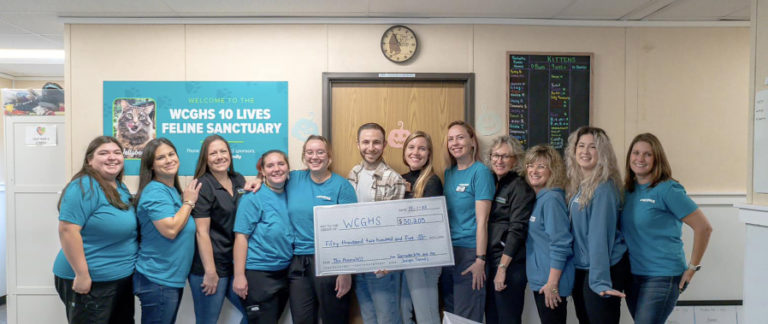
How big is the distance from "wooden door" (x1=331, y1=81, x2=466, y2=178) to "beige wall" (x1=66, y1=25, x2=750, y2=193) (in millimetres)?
126

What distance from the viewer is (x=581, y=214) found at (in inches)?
88.7

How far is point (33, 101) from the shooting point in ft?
11.1

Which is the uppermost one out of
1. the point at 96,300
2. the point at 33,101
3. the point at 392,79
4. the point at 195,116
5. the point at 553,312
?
the point at 392,79

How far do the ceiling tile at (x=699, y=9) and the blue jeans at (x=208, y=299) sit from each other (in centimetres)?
339

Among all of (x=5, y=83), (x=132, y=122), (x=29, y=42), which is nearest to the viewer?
(x=132, y=122)

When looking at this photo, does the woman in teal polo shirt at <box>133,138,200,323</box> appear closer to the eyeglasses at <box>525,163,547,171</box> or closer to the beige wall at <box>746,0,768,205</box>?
the eyeglasses at <box>525,163,547,171</box>

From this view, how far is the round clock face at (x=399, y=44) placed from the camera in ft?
10.4

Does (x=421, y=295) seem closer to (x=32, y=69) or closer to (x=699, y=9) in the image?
(x=699, y=9)

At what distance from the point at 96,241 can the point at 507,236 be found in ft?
7.17

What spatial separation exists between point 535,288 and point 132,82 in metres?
3.03

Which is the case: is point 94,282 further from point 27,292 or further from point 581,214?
point 581,214

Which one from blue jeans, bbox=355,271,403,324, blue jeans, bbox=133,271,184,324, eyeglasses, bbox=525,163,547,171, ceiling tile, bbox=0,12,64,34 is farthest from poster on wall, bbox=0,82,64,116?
eyeglasses, bbox=525,163,547,171

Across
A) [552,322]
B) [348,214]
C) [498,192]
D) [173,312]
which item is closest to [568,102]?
[498,192]

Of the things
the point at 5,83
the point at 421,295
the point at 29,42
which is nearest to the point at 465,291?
the point at 421,295
